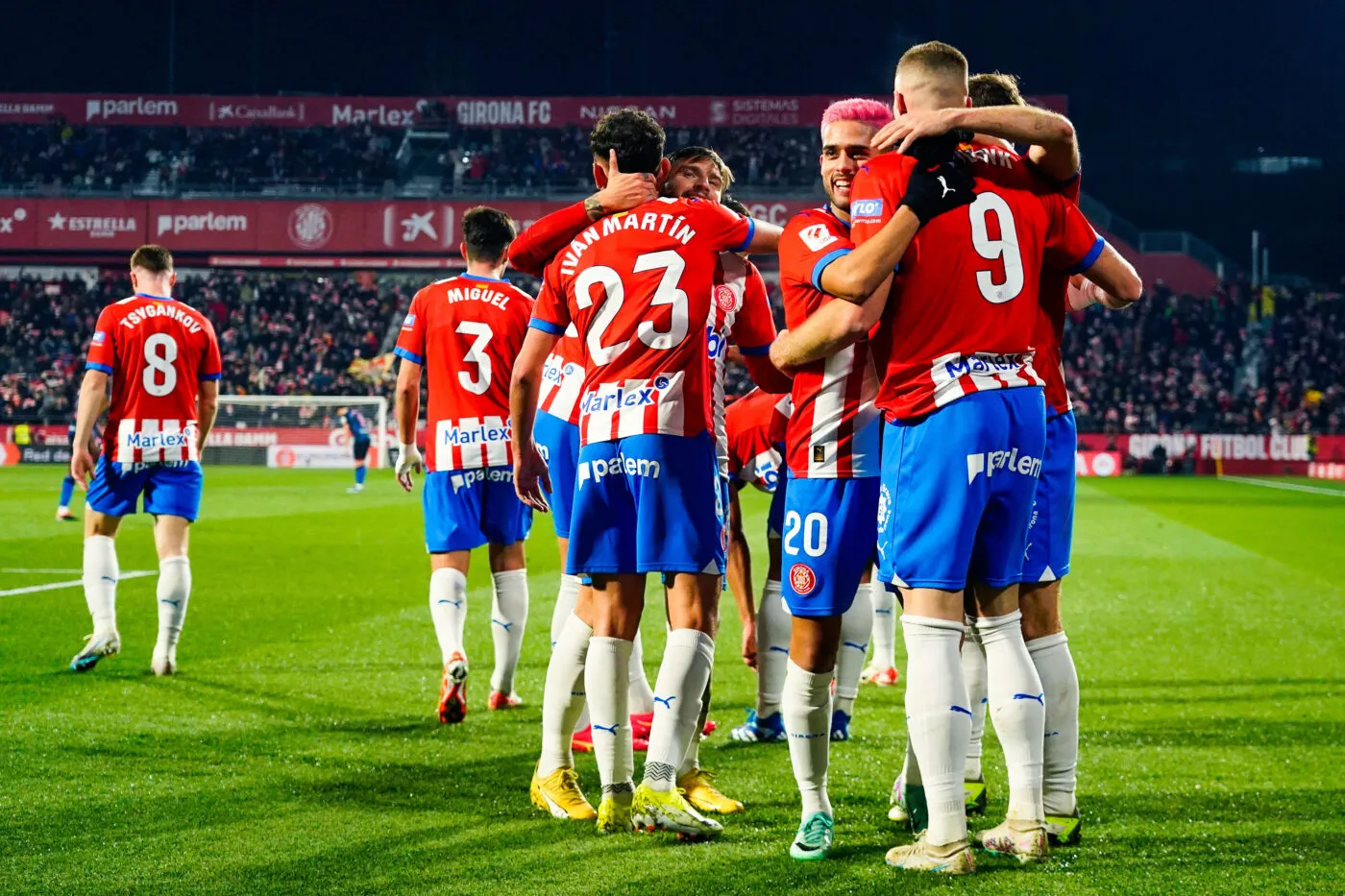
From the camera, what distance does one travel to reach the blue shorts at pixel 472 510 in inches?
251

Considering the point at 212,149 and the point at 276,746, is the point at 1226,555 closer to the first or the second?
the point at 276,746

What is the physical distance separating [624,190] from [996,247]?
4.39 feet

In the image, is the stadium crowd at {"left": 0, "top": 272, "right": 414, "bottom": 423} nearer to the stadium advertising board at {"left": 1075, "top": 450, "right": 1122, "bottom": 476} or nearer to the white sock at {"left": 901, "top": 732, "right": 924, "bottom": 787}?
the stadium advertising board at {"left": 1075, "top": 450, "right": 1122, "bottom": 476}

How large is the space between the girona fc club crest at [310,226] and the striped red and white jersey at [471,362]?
38198mm

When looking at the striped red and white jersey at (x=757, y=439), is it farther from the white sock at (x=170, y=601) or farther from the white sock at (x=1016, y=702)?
the white sock at (x=170, y=601)

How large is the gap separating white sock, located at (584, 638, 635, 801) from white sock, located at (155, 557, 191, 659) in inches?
147

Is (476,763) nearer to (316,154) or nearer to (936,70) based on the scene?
(936,70)

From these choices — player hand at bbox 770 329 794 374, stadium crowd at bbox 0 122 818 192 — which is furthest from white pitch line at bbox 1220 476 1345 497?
player hand at bbox 770 329 794 374

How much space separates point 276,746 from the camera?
5.47 metres

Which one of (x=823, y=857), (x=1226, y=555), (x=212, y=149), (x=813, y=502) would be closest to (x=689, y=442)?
(x=813, y=502)

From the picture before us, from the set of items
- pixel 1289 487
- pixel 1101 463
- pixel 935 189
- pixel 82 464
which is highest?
pixel 935 189

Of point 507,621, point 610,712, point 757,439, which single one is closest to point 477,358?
point 507,621

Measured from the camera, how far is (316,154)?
46562 millimetres

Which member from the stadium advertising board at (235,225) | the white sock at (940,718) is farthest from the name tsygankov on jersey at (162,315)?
the stadium advertising board at (235,225)
